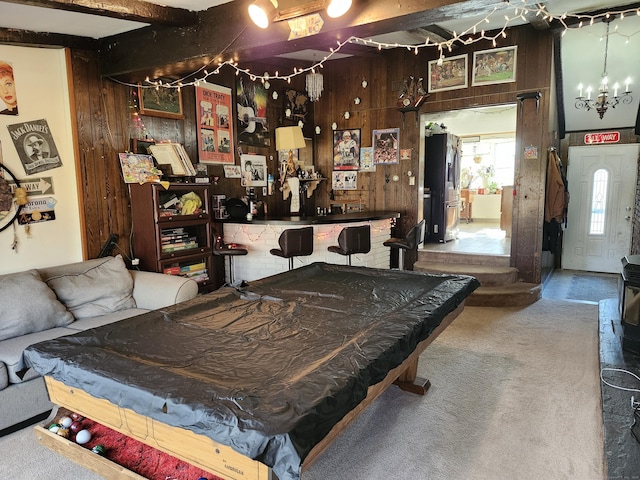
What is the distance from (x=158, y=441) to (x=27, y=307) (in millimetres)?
2019

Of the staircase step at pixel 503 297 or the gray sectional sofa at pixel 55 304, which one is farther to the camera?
the staircase step at pixel 503 297

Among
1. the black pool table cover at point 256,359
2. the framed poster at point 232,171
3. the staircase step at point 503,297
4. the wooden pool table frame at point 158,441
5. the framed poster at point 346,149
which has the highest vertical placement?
the framed poster at point 346,149

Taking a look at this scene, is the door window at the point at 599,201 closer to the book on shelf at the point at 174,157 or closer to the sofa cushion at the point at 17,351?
the book on shelf at the point at 174,157

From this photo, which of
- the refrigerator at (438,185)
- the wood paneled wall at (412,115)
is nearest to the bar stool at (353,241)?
the wood paneled wall at (412,115)

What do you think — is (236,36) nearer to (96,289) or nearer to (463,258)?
(96,289)

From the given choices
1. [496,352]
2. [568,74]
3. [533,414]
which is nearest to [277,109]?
[568,74]

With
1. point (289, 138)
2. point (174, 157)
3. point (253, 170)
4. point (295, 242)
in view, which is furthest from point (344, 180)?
point (174, 157)

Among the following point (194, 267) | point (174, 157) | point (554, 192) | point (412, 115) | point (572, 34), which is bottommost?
point (194, 267)

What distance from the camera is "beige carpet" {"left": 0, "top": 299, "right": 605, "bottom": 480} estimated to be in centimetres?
216

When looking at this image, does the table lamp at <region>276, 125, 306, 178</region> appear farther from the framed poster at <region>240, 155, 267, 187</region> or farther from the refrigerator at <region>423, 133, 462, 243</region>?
the refrigerator at <region>423, 133, 462, 243</region>

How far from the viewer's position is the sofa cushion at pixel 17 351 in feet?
8.10

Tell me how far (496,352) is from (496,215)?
8.74m

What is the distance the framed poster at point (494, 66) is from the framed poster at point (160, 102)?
3810mm

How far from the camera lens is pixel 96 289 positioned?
134 inches
